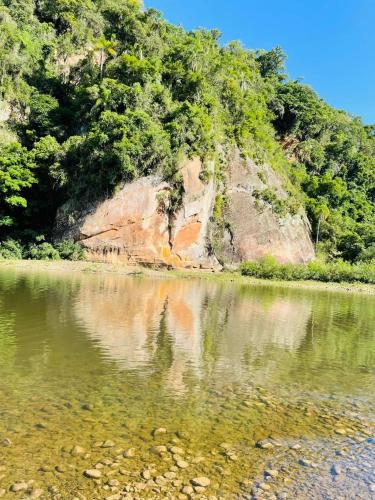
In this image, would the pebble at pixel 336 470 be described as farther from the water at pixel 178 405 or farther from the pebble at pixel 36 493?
the pebble at pixel 36 493

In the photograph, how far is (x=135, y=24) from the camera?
50438 millimetres

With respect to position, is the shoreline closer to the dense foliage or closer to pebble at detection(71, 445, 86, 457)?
the dense foliage

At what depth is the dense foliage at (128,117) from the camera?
4053cm

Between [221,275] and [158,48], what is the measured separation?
86.9 feet

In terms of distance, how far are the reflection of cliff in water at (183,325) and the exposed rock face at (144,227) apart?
1207cm

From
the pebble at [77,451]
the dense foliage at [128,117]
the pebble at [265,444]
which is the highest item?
the dense foliage at [128,117]

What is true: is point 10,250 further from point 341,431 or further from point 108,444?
point 341,431

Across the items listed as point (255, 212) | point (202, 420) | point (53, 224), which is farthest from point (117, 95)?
point (202, 420)

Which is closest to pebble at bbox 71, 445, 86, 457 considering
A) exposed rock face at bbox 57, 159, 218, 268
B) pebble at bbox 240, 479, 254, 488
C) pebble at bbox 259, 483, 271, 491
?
pebble at bbox 240, 479, 254, 488

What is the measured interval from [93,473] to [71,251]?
3426 cm

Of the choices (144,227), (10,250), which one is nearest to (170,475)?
(144,227)

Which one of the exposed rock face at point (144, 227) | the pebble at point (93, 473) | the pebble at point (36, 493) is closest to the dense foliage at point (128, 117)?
the exposed rock face at point (144, 227)

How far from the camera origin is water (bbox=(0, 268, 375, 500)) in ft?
→ 19.0

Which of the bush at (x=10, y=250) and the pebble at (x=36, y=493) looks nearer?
the pebble at (x=36, y=493)
